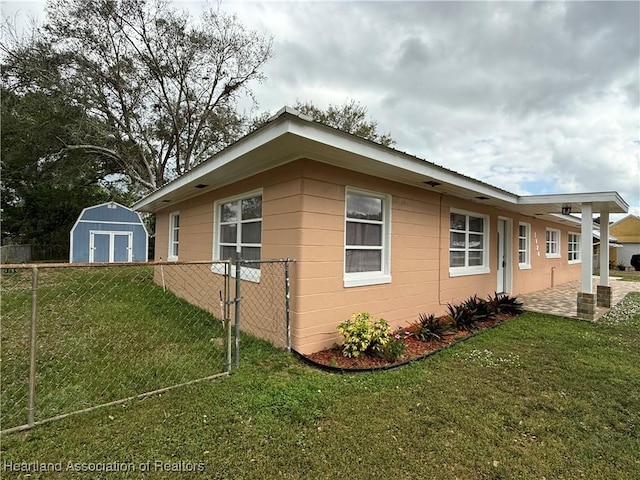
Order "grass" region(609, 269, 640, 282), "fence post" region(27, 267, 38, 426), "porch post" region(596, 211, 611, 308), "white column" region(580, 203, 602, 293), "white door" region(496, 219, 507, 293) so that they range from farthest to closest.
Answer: "grass" region(609, 269, 640, 282) → "white door" region(496, 219, 507, 293) → "porch post" region(596, 211, 611, 308) → "white column" region(580, 203, 602, 293) → "fence post" region(27, 267, 38, 426)

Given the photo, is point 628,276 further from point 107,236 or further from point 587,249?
point 107,236

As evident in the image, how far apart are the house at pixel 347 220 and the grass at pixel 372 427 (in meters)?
1.22

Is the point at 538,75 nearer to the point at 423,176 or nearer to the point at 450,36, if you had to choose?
the point at 450,36

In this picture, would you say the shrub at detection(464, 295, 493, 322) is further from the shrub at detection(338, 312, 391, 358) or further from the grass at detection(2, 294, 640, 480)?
the shrub at detection(338, 312, 391, 358)

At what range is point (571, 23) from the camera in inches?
241

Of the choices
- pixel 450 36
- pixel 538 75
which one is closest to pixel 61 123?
pixel 450 36

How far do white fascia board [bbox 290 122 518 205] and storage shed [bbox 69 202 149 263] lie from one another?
15.7 meters

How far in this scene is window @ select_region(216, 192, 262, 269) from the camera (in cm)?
507

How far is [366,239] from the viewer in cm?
488

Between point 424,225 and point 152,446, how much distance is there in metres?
5.07

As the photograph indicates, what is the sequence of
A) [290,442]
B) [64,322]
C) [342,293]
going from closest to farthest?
[290,442]
[342,293]
[64,322]

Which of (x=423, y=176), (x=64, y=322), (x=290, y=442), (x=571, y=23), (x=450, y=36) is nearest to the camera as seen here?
(x=290, y=442)

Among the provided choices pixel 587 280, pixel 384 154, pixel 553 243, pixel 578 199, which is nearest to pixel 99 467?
pixel 384 154

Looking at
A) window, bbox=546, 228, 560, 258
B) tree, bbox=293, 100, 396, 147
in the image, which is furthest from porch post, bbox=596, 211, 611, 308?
tree, bbox=293, 100, 396, 147
